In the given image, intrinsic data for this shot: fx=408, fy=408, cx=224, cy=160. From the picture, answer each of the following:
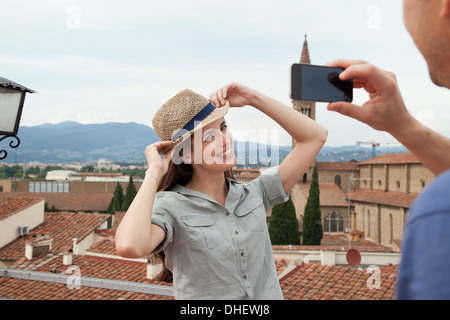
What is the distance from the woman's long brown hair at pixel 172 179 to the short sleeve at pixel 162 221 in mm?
176

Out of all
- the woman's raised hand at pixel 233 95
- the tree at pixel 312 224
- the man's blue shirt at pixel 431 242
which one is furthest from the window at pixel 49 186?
the man's blue shirt at pixel 431 242

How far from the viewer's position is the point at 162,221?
5.12 ft

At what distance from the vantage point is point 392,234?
3366cm

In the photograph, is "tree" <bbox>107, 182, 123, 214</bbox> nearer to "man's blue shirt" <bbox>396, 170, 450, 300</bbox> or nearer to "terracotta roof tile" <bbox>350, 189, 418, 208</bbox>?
"terracotta roof tile" <bbox>350, 189, 418, 208</bbox>

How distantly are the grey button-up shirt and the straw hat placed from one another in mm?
250

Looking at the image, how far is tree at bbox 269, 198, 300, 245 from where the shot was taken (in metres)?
29.2

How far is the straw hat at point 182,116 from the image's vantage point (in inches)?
69.0

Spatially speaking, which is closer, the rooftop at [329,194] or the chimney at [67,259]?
the chimney at [67,259]

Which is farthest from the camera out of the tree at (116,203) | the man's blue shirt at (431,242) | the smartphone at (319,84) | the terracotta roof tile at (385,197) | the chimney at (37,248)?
the tree at (116,203)

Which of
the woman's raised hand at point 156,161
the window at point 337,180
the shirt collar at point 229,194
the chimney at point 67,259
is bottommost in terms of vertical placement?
the chimney at point 67,259

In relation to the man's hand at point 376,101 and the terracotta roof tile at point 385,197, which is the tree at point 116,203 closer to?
the terracotta roof tile at point 385,197

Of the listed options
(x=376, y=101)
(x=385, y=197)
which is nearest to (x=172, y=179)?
(x=376, y=101)

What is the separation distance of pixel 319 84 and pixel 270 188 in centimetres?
72
